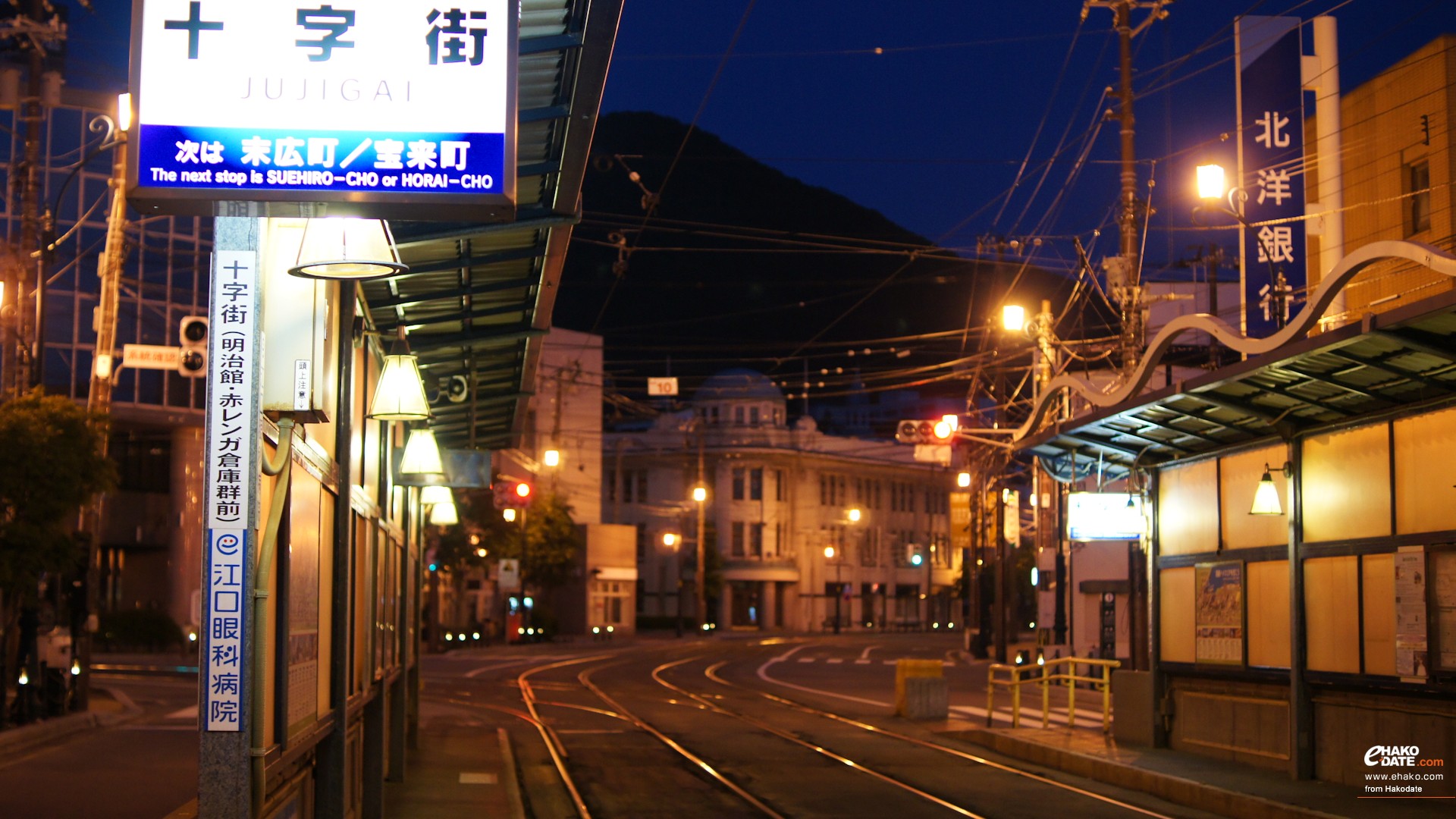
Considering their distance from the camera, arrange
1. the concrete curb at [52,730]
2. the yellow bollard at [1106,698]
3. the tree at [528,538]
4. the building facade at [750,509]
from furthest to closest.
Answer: the building facade at [750,509] → the tree at [528,538] → the yellow bollard at [1106,698] → the concrete curb at [52,730]

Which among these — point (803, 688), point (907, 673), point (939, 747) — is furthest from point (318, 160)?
point (803, 688)

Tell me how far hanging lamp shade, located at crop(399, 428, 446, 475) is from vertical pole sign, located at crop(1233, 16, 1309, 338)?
16.4 meters

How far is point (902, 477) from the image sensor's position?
10306 centimetres

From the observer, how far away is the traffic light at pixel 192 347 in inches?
932

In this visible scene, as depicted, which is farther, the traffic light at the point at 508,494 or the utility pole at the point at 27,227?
the traffic light at the point at 508,494

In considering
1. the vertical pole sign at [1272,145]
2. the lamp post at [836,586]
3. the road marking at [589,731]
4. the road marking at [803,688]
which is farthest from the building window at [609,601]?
the vertical pole sign at [1272,145]

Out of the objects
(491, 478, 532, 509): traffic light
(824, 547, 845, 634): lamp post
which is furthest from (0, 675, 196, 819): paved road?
(824, 547, 845, 634): lamp post

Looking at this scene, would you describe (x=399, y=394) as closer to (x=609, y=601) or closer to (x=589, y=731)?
(x=589, y=731)

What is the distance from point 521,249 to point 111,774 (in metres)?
9.91

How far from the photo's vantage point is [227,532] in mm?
6605

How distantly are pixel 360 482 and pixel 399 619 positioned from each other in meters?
6.30

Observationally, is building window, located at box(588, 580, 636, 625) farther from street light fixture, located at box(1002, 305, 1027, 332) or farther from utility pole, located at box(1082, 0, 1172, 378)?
utility pole, located at box(1082, 0, 1172, 378)

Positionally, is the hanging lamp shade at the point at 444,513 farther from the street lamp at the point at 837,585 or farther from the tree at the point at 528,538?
the street lamp at the point at 837,585

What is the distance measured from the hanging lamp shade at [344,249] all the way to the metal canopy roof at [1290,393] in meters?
8.19
